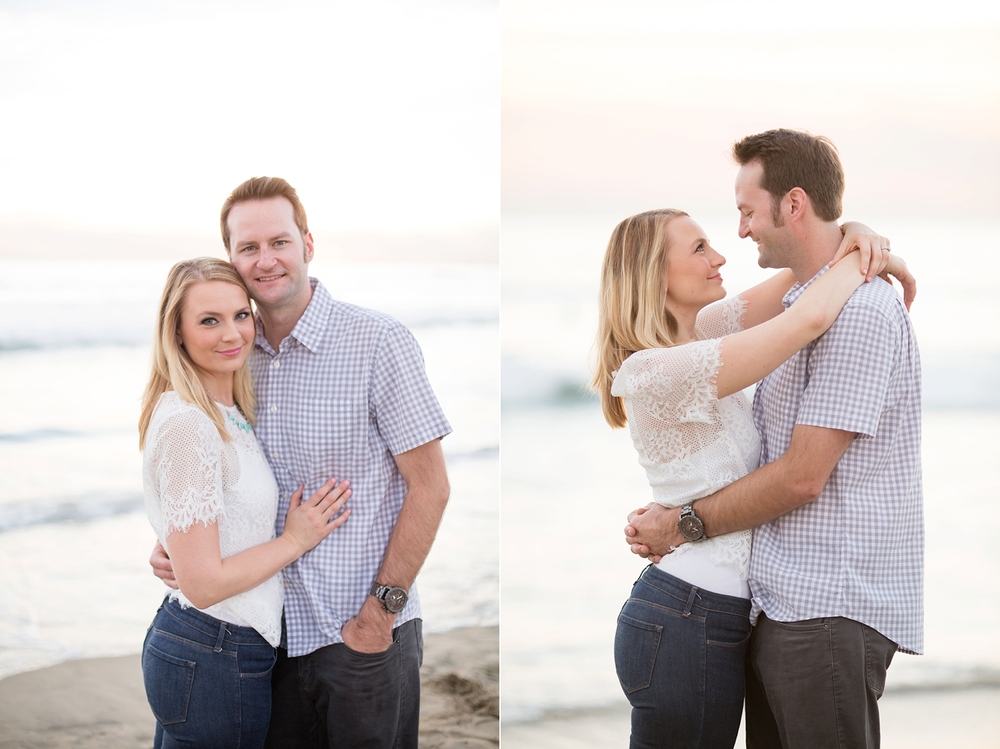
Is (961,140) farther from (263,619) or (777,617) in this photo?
(263,619)

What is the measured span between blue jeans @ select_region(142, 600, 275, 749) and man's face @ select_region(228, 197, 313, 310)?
25.3 inches

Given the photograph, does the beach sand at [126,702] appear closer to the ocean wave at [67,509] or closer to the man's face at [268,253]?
the ocean wave at [67,509]

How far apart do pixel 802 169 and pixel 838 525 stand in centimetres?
67

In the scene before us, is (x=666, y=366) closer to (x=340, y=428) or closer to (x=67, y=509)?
(x=340, y=428)

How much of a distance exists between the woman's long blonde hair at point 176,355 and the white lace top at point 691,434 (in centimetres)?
79

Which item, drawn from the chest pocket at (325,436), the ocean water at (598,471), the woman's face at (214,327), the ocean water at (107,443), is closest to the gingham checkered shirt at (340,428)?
the chest pocket at (325,436)

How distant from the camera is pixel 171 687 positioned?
172 centimetres

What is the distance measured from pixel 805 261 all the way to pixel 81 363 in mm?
3865

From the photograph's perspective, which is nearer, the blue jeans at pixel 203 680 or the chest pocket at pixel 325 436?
the blue jeans at pixel 203 680

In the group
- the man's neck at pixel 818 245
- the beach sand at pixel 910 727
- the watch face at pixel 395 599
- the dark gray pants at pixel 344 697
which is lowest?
the beach sand at pixel 910 727

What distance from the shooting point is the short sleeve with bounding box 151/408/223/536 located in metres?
1.69

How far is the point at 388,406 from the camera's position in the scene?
1.91 metres

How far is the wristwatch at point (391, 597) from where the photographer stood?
187cm

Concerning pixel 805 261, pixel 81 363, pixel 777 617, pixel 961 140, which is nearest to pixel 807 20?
pixel 961 140
